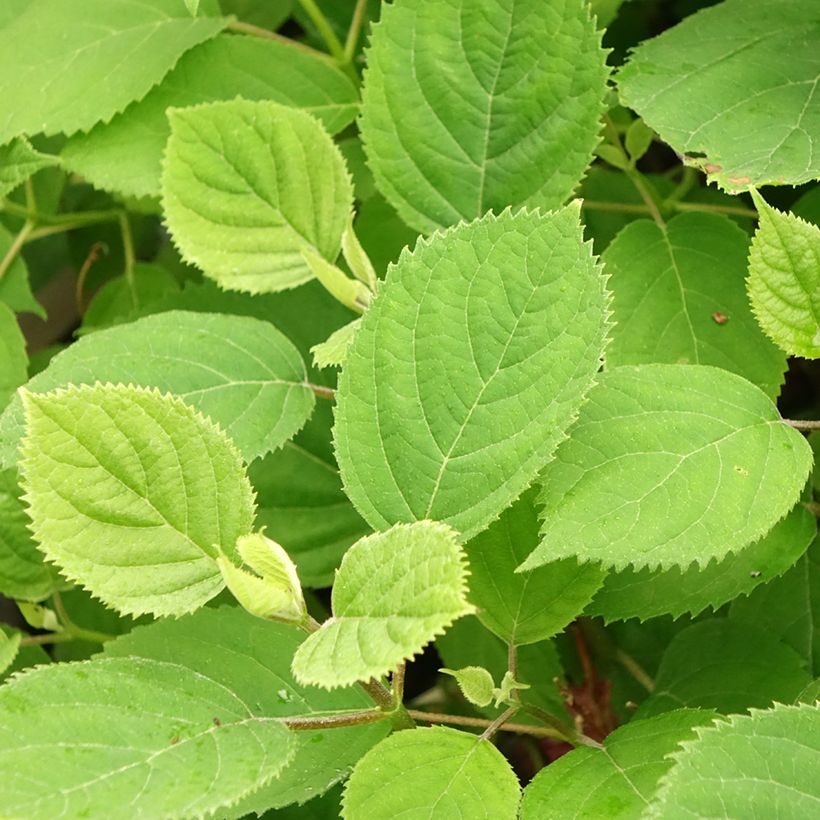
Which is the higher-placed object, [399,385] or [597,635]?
[399,385]

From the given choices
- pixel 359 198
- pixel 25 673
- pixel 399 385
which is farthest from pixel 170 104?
pixel 25 673

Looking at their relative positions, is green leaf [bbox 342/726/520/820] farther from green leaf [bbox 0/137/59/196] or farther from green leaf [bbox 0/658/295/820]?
green leaf [bbox 0/137/59/196]

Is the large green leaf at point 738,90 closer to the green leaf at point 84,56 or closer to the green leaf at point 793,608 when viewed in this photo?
the green leaf at point 793,608

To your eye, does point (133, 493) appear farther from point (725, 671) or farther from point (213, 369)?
point (725, 671)

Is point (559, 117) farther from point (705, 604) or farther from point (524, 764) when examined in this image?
point (524, 764)

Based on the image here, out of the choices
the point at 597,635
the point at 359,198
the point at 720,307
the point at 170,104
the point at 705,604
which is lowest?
the point at 597,635

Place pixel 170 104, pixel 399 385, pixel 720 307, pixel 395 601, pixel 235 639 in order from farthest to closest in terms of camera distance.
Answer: pixel 170 104 < pixel 720 307 < pixel 235 639 < pixel 399 385 < pixel 395 601

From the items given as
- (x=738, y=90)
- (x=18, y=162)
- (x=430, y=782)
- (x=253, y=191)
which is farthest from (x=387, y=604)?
(x=18, y=162)
